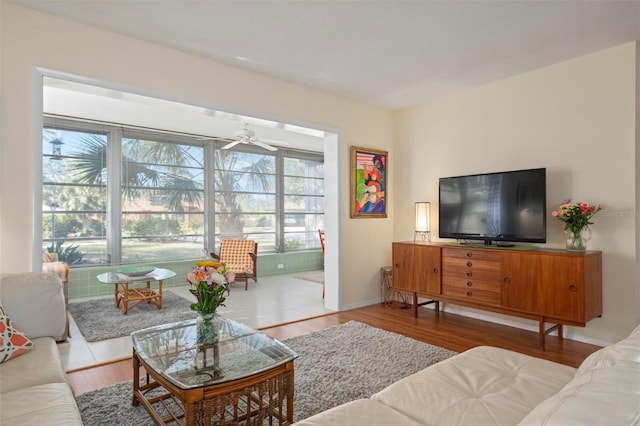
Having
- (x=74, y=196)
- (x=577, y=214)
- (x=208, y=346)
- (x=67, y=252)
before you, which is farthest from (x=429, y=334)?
(x=74, y=196)

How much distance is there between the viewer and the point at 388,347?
3.26m

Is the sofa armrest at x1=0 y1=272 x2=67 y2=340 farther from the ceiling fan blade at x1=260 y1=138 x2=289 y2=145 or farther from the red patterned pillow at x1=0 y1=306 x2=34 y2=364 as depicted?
the ceiling fan blade at x1=260 y1=138 x2=289 y2=145

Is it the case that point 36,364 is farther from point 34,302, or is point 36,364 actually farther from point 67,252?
point 67,252

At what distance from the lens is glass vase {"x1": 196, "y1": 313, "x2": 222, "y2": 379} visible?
5.99ft

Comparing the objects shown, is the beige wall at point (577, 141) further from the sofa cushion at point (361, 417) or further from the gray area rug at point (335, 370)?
the sofa cushion at point (361, 417)

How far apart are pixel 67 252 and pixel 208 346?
4.73 metres

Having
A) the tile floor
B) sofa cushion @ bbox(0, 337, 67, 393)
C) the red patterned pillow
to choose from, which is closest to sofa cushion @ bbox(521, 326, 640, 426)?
sofa cushion @ bbox(0, 337, 67, 393)

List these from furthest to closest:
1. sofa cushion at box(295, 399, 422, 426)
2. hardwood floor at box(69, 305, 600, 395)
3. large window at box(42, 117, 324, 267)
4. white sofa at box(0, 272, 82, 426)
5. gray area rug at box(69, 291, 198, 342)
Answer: large window at box(42, 117, 324, 267) < gray area rug at box(69, 291, 198, 342) < hardwood floor at box(69, 305, 600, 395) < white sofa at box(0, 272, 82, 426) < sofa cushion at box(295, 399, 422, 426)

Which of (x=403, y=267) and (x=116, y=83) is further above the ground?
(x=116, y=83)

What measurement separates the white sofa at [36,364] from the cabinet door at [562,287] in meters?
3.53

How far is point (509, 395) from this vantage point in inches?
58.1

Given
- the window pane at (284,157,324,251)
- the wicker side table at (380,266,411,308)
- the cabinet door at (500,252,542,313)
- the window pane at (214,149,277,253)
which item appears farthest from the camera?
the window pane at (284,157,324,251)

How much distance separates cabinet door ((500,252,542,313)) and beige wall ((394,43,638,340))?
532mm

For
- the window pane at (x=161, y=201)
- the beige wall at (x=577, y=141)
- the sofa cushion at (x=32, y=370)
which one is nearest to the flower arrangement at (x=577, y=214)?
the beige wall at (x=577, y=141)
